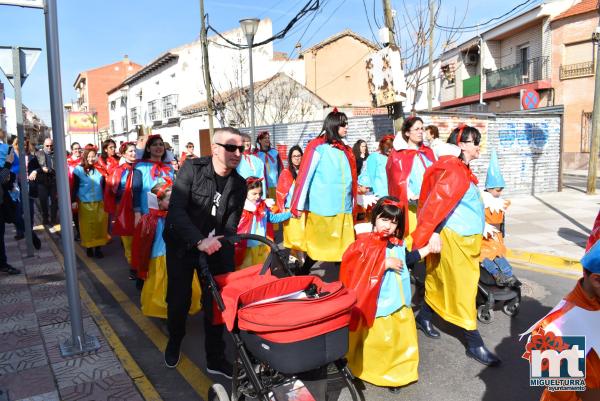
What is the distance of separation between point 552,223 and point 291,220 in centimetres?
560

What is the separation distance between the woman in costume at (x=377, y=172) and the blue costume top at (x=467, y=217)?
2642 millimetres

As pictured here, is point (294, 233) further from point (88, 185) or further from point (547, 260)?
point (88, 185)

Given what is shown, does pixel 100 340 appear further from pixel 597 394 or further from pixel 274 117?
pixel 274 117

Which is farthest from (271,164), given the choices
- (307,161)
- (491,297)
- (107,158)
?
(491,297)

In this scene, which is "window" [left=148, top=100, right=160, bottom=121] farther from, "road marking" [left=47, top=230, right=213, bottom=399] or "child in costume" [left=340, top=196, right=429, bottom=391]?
"child in costume" [left=340, top=196, right=429, bottom=391]

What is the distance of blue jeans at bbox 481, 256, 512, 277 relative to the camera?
4.62m

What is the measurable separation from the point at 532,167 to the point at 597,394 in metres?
12.1

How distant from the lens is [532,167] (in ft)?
42.0

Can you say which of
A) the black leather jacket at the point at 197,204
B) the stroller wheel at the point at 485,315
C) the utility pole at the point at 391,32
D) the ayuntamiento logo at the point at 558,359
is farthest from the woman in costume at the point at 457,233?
the utility pole at the point at 391,32

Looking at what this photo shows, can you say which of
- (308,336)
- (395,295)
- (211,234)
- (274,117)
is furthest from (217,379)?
(274,117)

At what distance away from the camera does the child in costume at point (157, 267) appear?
4703mm

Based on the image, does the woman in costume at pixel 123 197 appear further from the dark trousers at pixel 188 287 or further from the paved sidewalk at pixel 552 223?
the paved sidewalk at pixel 552 223

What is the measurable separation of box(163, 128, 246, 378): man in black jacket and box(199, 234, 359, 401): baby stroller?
0.55 m

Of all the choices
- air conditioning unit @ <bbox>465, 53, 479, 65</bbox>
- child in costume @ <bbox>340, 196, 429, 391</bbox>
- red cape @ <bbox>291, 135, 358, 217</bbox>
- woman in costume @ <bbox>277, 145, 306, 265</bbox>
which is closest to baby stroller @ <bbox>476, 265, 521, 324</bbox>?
child in costume @ <bbox>340, 196, 429, 391</bbox>
